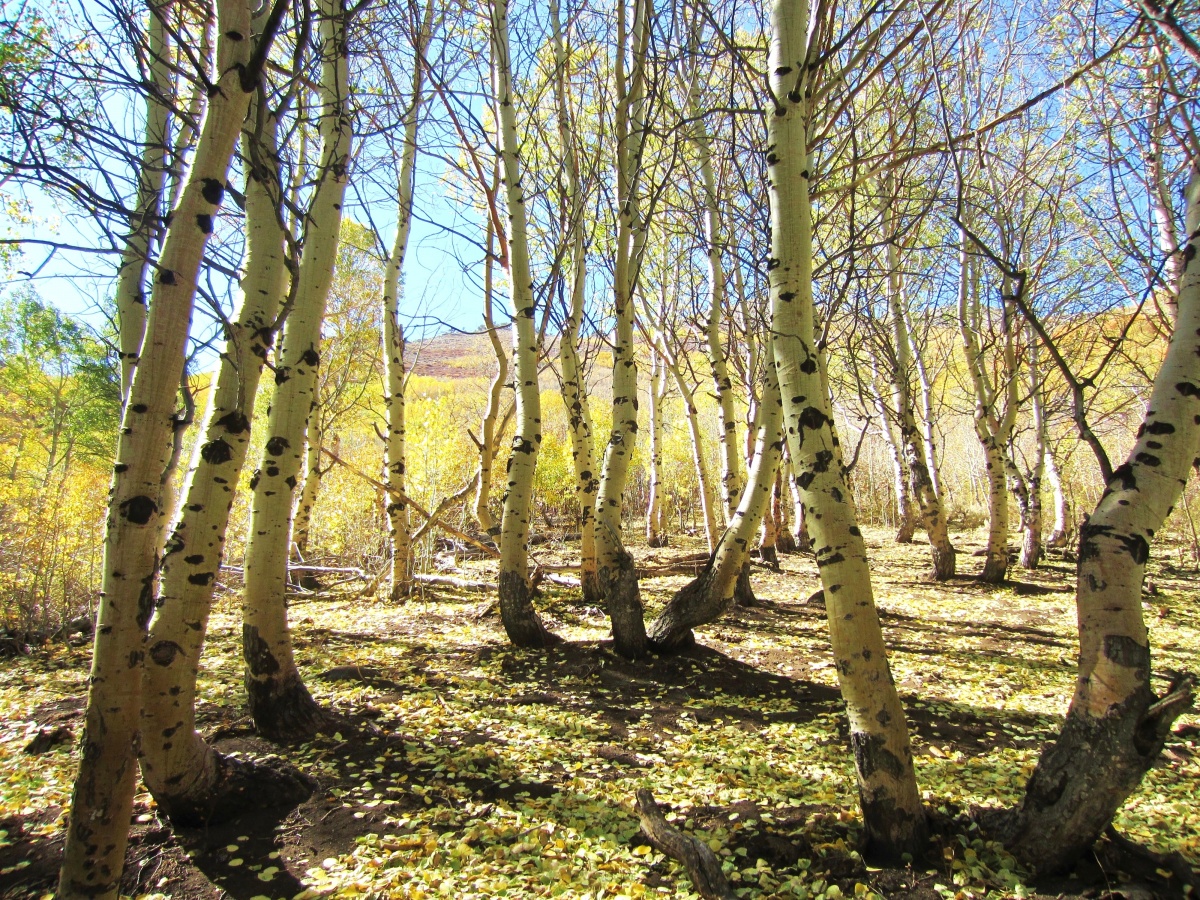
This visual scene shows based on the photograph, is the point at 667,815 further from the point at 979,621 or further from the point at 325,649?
the point at 979,621

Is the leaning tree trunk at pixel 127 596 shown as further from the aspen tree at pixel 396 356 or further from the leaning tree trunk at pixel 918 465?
the leaning tree trunk at pixel 918 465

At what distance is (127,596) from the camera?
168 centimetres

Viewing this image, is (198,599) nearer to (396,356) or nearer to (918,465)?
(396,356)

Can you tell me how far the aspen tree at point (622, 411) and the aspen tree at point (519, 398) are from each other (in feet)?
2.46

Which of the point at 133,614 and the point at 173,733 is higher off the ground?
the point at 133,614

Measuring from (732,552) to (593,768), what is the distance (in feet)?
6.27

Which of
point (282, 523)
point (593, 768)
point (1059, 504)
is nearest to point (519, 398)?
point (282, 523)

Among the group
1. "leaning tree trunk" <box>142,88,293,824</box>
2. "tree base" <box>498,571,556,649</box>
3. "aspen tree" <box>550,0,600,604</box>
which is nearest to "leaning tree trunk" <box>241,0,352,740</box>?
"leaning tree trunk" <box>142,88,293,824</box>

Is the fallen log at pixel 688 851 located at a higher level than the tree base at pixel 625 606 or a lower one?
lower

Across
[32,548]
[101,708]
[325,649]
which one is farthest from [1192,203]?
[32,548]

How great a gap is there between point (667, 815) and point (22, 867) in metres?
2.47

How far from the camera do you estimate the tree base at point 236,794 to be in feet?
7.75

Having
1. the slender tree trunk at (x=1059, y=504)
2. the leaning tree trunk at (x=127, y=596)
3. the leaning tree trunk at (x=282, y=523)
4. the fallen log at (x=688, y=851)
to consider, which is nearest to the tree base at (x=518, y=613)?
the leaning tree trunk at (x=282, y=523)

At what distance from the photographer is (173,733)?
7.53 feet
